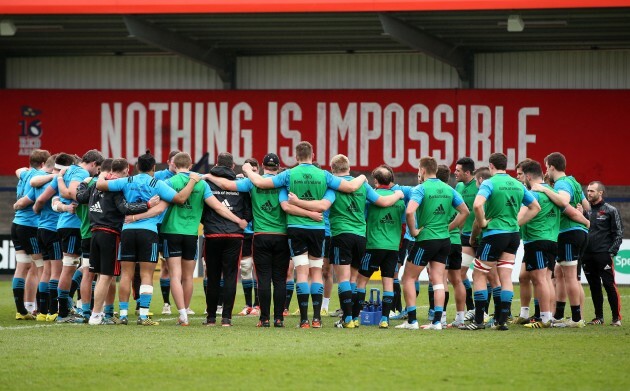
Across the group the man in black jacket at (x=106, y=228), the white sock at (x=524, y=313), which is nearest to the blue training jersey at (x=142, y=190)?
the man in black jacket at (x=106, y=228)

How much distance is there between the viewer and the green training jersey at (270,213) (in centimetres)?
1401

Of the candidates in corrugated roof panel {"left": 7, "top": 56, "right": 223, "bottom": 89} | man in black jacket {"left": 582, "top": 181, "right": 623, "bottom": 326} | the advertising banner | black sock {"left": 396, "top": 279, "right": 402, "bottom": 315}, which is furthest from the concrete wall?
man in black jacket {"left": 582, "top": 181, "right": 623, "bottom": 326}

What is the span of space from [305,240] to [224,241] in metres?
1.11

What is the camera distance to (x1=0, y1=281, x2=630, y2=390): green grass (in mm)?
9273

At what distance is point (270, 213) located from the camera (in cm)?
1402

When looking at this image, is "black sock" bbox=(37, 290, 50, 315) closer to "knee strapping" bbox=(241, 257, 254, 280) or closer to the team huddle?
the team huddle

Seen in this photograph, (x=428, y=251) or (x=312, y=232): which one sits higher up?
(x=312, y=232)

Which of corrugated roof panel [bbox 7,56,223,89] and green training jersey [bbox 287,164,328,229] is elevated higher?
corrugated roof panel [bbox 7,56,223,89]

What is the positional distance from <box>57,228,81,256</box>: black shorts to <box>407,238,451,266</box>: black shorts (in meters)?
4.46

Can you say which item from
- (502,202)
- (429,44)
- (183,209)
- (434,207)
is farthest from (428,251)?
(429,44)

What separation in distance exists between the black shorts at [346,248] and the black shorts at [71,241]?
3488 mm

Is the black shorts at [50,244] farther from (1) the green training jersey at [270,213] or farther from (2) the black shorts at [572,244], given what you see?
(2) the black shorts at [572,244]

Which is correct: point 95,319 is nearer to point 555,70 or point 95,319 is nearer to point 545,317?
point 545,317

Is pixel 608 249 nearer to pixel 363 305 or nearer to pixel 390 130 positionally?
pixel 363 305
